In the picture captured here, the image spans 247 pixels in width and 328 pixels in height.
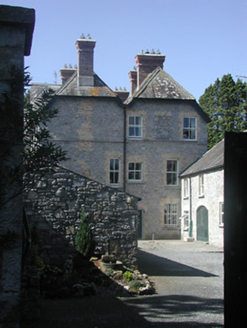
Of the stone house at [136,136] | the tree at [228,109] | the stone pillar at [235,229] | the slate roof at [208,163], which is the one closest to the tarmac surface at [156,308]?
the stone pillar at [235,229]

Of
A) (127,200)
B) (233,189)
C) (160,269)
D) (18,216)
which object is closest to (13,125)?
(18,216)

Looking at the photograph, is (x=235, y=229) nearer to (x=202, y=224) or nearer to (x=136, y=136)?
(x=202, y=224)

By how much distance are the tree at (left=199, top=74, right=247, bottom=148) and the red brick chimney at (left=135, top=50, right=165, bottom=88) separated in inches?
529

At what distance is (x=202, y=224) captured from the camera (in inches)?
981

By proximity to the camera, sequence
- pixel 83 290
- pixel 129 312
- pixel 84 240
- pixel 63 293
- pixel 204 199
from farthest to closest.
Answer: pixel 204 199 < pixel 84 240 < pixel 83 290 < pixel 63 293 < pixel 129 312

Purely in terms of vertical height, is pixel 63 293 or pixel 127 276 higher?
pixel 127 276

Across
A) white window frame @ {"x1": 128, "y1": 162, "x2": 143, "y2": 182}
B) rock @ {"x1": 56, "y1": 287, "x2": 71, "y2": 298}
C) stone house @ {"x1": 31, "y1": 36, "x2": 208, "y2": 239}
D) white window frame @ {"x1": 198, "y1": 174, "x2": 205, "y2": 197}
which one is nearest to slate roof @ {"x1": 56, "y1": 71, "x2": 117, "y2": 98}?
stone house @ {"x1": 31, "y1": 36, "x2": 208, "y2": 239}

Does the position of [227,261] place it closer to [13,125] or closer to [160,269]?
[13,125]

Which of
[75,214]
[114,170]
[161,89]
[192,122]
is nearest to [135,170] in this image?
[114,170]

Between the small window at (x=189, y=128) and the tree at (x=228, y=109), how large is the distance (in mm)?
13525

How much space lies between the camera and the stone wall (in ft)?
38.7

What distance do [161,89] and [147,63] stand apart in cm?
329

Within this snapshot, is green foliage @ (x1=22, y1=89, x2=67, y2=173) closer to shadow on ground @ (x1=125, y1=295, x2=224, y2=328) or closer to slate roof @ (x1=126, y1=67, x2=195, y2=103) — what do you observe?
shadow on ground @ (x1=125, y1=295, x2=224, y2=328)

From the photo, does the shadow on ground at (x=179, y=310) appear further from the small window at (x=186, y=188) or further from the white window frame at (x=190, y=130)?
the white window frame at (x=190, y=130)
